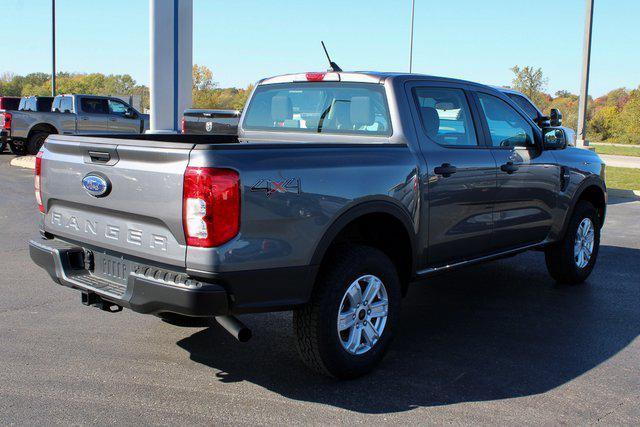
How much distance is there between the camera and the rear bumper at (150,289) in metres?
3.46

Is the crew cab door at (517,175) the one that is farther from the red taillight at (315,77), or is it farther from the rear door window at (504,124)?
the red taillight at (315,77)

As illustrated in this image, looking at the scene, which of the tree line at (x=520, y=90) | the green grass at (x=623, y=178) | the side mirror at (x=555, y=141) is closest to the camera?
the side mirror at (x=555, y=141)

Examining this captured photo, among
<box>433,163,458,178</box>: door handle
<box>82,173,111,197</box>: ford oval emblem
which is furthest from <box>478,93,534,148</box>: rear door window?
<box>82,173,111,197</box>: ford oval emblem

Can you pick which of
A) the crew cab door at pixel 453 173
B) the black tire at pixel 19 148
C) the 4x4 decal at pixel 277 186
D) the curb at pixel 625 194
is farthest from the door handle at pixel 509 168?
the black tire at pixel 19 148

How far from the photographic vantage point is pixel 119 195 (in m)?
3.82

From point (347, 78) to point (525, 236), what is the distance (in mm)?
2152

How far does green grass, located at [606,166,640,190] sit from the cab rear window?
11832 millimetres

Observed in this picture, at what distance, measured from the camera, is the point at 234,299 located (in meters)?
3.55

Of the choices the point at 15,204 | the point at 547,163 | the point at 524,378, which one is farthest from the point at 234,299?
the point at 15,204

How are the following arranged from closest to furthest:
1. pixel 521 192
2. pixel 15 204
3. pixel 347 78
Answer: pixel 347 78 < pixel 521 192 < pixel 15 204

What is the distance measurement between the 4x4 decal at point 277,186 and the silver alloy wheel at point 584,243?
3.93 meters

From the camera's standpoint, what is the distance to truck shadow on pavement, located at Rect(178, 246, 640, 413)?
407 centimetres

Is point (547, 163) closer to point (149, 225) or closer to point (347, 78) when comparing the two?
point (347, 78)

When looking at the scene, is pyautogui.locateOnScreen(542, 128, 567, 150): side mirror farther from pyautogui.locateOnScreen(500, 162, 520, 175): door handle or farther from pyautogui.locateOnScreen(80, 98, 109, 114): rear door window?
pyautogui.locateOnScreen(80, 98, 109, 114): rear door window
